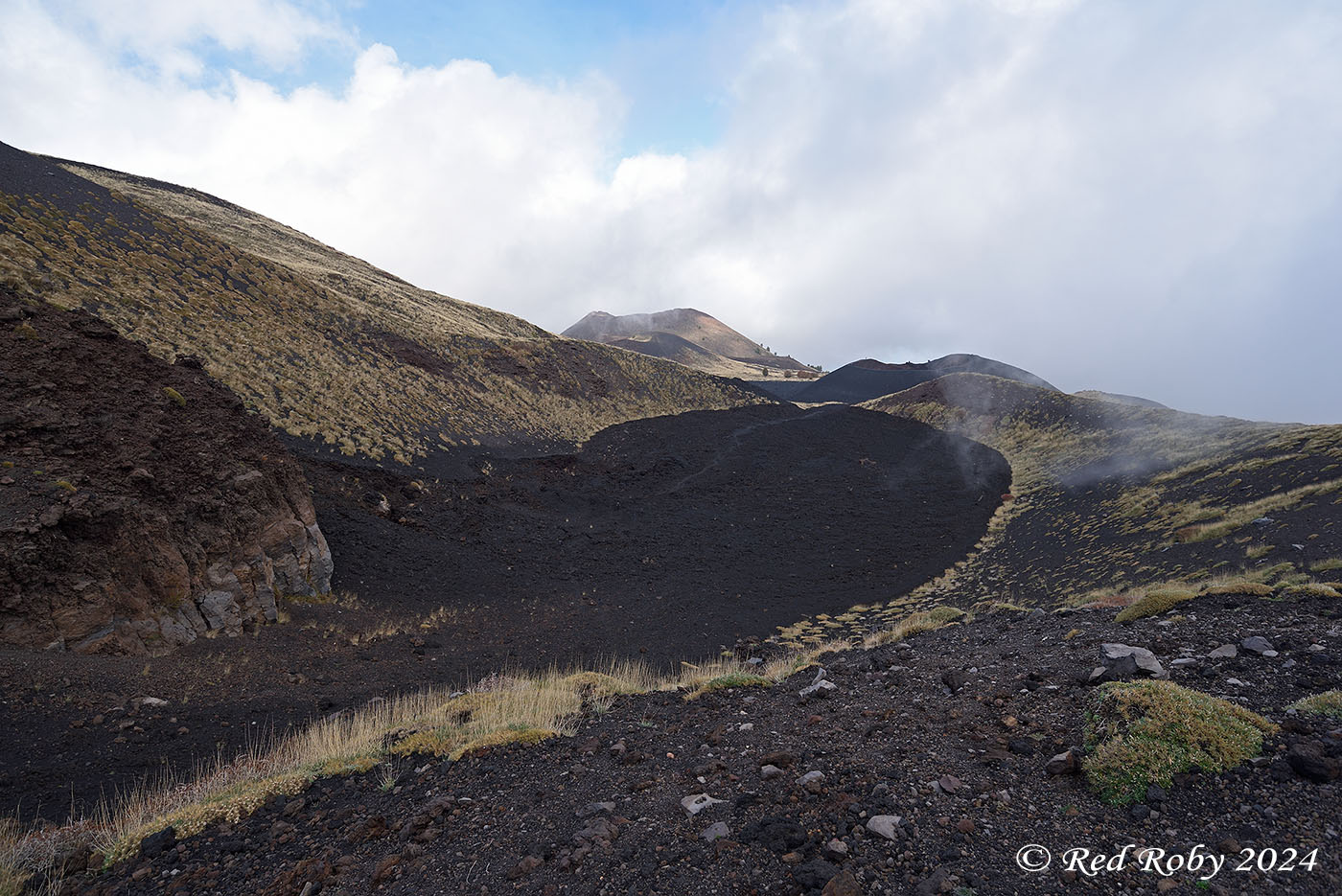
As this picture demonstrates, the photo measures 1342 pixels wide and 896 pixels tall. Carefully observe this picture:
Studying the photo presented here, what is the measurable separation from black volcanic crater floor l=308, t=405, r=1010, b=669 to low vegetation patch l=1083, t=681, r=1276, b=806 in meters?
9.41

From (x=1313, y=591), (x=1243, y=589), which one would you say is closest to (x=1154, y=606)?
(x=1243, y=589)

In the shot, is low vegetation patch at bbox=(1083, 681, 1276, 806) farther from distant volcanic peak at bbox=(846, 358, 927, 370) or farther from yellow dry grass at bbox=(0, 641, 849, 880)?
distant volcanic peak at bbox=(846, 358, 927, 370)

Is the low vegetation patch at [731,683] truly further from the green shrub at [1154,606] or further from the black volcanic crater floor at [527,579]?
the black volcanic crater floor at [527,579]

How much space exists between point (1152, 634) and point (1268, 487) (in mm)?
12686

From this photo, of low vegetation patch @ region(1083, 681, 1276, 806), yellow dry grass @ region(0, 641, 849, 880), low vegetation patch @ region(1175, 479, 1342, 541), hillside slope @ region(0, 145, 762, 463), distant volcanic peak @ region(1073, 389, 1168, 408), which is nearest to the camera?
low vegetation patch @ region(1083, 681, 1276, 806)

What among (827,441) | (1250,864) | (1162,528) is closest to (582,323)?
(827,441)

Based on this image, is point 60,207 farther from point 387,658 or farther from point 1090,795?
point 1090,795

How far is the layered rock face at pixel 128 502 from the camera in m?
7.70

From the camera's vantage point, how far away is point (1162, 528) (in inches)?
552

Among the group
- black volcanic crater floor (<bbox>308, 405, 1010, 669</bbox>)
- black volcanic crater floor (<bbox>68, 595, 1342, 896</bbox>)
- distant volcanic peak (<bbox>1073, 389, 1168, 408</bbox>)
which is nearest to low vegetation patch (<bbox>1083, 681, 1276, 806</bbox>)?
black volcanic crater floor (<bbox>68, 595, 1342, 896</bbox>)

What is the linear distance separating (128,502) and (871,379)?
236 feet

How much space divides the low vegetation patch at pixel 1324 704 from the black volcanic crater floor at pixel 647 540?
32.4 ft

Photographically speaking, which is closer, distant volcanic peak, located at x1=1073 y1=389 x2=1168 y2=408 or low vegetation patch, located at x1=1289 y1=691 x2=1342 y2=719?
low vegetation patch, located at x1=1289 y1=691 x2=1342 y2=719

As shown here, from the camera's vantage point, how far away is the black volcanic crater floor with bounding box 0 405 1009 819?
6.70 meters
